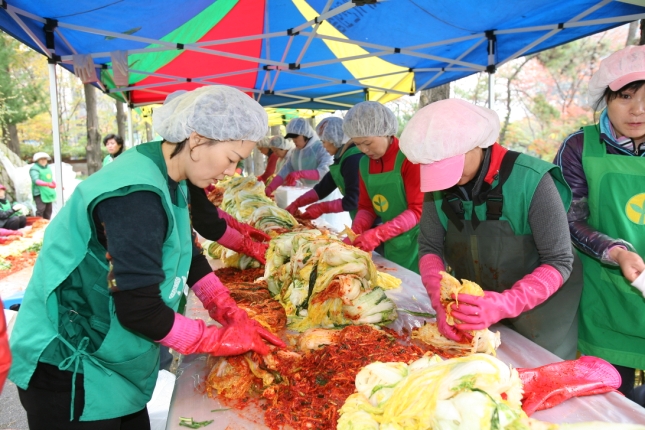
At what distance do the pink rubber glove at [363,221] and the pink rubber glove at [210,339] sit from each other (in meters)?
2.48

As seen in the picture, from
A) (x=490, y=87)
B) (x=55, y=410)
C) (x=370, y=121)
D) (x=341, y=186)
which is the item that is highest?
(x=490, y=87)

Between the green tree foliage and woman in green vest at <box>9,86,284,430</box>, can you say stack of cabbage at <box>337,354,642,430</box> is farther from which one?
the green tree foliage

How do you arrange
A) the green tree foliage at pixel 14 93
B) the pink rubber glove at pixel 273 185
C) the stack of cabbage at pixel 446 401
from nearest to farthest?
the stack of cabbage at pixel 446 401 < the pink rubber glove at pixel 273 185 < the green tree foliage at pixel 14 93

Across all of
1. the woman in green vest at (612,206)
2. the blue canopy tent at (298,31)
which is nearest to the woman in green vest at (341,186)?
the blue canopy tent at (298,31)

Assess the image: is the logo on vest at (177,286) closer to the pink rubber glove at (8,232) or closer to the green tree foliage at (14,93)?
the pink rubber glove at (8,232)

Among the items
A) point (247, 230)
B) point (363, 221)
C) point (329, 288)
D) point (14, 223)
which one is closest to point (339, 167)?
point (363, 221)

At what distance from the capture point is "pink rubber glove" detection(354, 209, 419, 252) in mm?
3631

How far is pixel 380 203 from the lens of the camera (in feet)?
14.0

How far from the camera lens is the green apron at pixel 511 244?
2146 millimetres

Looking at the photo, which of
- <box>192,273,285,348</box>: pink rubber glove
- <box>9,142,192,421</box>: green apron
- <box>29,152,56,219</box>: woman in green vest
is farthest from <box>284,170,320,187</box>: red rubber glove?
<box>29,152,56,219</box>: woman in green vest

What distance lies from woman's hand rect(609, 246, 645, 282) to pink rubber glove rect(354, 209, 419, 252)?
1.74 m

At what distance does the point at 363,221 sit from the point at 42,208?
1254cm

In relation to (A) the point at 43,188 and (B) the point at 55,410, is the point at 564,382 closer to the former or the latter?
(B) the point at 55,410

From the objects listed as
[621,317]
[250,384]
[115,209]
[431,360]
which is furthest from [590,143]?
[115,209]
